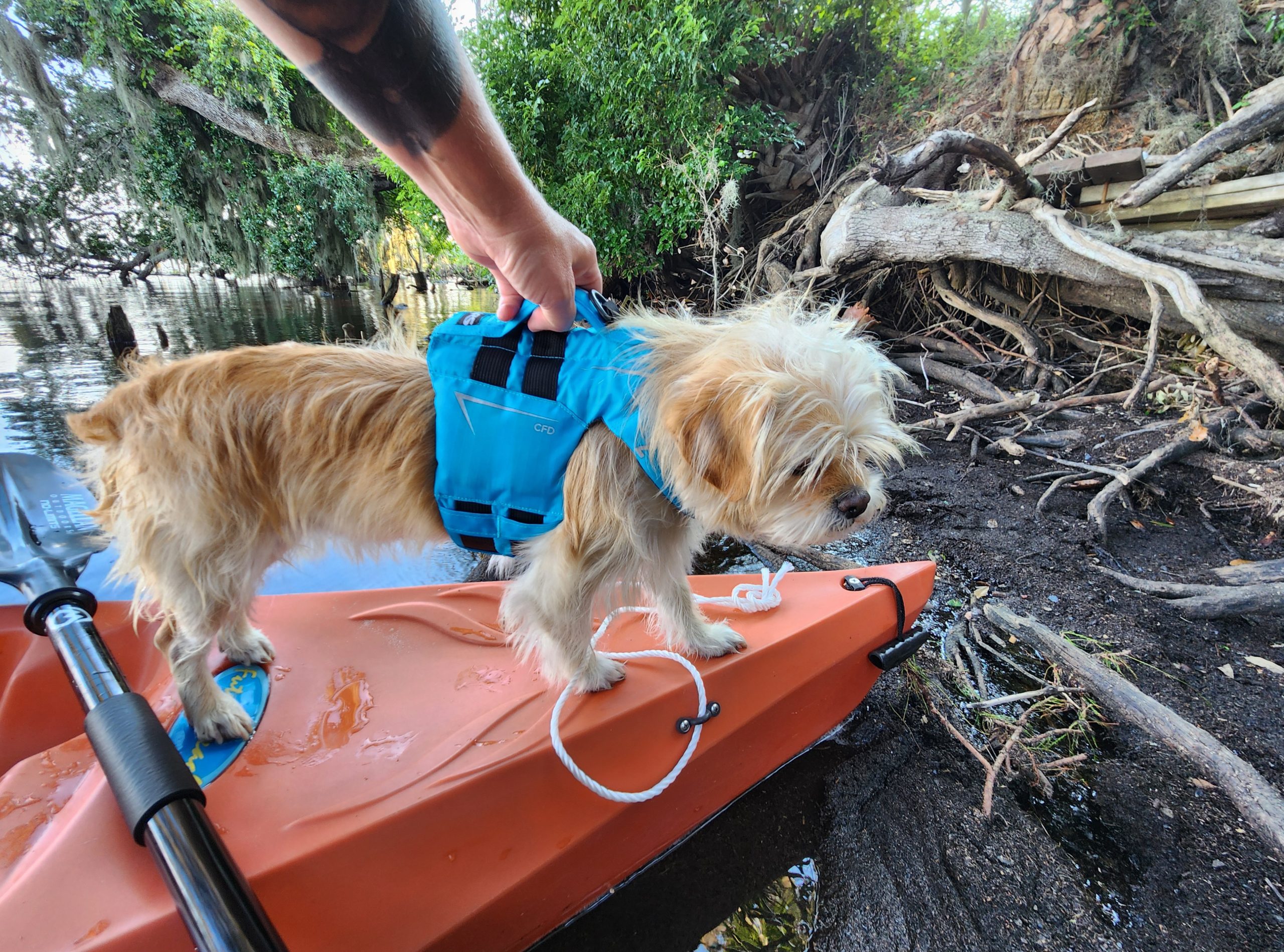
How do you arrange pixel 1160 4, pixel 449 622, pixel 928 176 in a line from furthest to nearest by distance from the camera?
pixel 928 176, pixel 1160 4, pixel 449 622

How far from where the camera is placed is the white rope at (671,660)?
196 cm

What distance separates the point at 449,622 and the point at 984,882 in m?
2.43

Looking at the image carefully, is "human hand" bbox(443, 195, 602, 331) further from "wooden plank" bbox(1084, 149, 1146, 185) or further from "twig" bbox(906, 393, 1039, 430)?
"wooden plank" bbox(1084, 149, 1146, 185)

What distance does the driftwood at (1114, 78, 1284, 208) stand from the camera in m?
5.08

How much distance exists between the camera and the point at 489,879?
1.76 m

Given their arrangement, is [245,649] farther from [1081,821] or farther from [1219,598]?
[1219,598]

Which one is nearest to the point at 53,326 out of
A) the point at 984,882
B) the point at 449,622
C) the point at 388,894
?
the point at 449,622

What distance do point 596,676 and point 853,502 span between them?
1209 mm

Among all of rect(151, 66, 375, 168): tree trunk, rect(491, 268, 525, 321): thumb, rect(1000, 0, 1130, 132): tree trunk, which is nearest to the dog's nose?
rect(491, 268, 525, 321): thumb

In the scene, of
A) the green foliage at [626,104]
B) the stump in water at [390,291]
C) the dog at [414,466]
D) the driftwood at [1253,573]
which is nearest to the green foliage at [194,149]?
the stump in water at [390,291]

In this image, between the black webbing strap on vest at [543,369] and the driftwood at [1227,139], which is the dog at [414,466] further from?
the driftwood at [1227,139]

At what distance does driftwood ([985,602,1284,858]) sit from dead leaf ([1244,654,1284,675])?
2.78 ft

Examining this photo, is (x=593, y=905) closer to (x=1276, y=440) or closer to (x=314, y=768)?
(x=314, y=768)

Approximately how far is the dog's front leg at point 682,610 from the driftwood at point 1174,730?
1.76 metres
